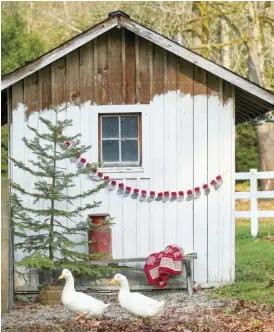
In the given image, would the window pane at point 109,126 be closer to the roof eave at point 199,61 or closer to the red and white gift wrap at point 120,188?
the red and white gift wrap at point 120,188

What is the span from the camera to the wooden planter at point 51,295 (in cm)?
1220

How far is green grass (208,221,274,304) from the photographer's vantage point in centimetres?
1229

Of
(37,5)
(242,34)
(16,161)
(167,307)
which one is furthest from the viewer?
(37,5)

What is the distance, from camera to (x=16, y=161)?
12438 mm

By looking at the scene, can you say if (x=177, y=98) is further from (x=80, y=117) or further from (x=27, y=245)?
(x=27, y=245)

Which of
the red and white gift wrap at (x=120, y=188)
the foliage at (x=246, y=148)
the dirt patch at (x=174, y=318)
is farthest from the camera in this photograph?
the foliage at (x=246, y=148)

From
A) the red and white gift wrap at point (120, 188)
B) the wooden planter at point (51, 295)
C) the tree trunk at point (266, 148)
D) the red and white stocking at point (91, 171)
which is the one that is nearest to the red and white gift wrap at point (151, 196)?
the red and white gift wrap at point (120, 188)

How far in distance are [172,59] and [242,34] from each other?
17.1m

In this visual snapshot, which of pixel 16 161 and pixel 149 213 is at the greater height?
pixel 16 161

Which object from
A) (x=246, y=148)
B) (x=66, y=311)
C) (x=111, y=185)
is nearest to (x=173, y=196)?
(x=111, y=185)

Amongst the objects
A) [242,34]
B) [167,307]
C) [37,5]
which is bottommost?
[167,307]

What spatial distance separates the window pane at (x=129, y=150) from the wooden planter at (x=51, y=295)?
2307 mm

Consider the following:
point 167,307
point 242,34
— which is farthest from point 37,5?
point 167,307


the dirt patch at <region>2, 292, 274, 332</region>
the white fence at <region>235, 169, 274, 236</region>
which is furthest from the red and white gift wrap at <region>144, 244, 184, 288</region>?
the white fence at <region>235, 169, 274, 236</region>
